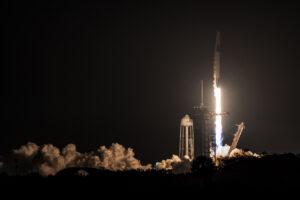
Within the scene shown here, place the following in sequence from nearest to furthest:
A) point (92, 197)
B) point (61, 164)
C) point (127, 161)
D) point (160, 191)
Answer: point (92, 197) → point (160, 191) → point (61, 164) → point (127, 161)

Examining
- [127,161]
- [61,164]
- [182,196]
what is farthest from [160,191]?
[127,161]

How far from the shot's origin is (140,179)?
73875 millimetres

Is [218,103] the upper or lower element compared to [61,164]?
upper

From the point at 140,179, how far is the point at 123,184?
633 cm

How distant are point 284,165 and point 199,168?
15850 millimetres

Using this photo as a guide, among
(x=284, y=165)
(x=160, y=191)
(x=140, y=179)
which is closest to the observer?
(x=160, y=191)

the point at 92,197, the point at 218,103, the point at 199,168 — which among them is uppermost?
the point at 218,103

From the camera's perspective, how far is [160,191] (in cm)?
6319

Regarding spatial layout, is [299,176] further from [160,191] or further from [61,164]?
[61,164]

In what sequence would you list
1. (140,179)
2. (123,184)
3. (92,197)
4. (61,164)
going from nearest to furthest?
1. (92,197)
2. (123,184)
3. (140,179)
4. (61,164)

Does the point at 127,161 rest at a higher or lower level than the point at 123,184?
higher

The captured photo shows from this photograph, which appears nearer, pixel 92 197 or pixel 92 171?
pixel 92 197

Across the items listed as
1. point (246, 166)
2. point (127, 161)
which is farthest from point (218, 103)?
point (246, 166)

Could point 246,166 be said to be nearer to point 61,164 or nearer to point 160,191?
point 160,191
